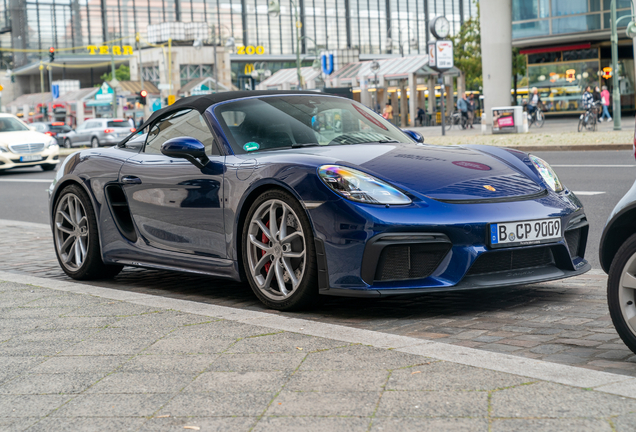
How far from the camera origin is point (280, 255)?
15.5 feet

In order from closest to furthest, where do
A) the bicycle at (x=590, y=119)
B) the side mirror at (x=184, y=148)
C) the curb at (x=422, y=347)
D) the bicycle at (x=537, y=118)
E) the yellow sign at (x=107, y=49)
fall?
the curb at (x=422, y=347), the side mirror at (x=184, y=148), the bicycle at (x=590, y=119), the bicycle at (x=537, y=118), the yellow sign at (x=107, y=49)

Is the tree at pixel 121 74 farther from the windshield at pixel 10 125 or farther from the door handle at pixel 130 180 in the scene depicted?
the door handle at pixel 130 180

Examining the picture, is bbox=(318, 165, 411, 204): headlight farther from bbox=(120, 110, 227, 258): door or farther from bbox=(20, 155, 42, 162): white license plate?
bbox=(20, 155, 42, 162): white license plate

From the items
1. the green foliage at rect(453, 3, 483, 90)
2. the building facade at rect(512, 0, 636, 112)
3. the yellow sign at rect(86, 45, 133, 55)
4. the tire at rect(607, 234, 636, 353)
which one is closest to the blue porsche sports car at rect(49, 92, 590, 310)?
the tire at rect(607, 234, 636, 353)

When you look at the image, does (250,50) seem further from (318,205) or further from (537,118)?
(318,205)

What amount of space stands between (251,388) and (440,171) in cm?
192

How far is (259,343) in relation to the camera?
394cm

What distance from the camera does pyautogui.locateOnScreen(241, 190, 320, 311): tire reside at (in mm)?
4570

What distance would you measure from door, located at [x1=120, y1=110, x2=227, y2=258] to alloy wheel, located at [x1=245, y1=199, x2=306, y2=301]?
0.95 ft

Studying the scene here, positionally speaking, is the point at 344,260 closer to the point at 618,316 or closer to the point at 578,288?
the point at 618,316

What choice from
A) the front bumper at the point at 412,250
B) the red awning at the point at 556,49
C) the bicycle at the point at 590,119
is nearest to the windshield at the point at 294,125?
the front bumper at the point at 412,250

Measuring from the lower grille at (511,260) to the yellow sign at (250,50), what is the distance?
9149 centimetres

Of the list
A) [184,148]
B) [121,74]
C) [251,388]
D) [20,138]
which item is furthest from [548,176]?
[121,74]

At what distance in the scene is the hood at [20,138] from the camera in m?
22.2
